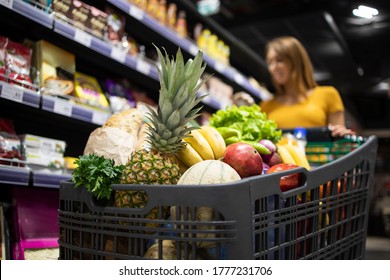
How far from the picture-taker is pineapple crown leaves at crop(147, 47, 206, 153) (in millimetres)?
1242

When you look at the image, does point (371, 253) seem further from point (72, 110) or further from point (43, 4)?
point (43, 4)

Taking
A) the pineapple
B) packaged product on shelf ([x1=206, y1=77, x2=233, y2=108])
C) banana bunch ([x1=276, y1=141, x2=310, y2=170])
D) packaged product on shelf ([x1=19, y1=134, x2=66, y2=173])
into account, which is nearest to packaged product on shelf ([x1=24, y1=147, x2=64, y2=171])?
packaged product on shelf ([x1=19, y1=134, x2=66, y2=173])

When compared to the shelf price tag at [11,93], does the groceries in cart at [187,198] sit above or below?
below

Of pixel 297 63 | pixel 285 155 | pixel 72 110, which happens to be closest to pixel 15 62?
pixel 72 110

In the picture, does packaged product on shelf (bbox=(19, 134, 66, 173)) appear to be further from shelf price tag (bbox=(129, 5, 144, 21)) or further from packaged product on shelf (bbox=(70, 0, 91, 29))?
shelf price tag (bbox=(129, 5, 144, 21))

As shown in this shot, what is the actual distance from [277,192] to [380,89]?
46.2ft

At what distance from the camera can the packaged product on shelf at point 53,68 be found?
241 centimetres

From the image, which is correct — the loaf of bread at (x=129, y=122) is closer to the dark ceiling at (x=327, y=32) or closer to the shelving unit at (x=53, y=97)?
the shelving unit at (x=53, y=97)

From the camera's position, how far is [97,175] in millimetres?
1179

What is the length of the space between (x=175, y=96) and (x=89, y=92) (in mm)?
1673

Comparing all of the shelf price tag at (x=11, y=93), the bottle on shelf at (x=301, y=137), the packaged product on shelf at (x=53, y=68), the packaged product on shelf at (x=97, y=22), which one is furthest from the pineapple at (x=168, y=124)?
the packaged product on shelf at (x=97, y=22)

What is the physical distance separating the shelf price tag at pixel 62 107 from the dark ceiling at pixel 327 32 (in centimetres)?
387
